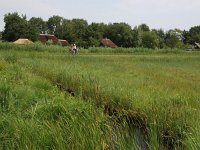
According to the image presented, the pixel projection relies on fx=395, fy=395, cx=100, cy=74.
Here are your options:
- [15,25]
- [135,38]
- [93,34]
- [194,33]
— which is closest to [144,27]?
[194,33]

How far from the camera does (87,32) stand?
246 feet

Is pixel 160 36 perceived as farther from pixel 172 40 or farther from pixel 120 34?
pixel 120 34

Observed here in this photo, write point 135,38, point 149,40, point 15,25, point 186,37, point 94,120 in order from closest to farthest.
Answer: point 94,120 → point 15,25 → point 135,38 → point 149,40 → point 186,37

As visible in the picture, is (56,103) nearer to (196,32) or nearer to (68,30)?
(68,30)

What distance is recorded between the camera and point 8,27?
65.4 metres

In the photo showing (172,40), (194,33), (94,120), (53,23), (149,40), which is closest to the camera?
(94,120)

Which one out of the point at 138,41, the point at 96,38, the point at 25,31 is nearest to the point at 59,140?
the point at 25,31

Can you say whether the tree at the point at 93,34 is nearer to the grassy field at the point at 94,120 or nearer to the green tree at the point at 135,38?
the green tree at the point at 135,38

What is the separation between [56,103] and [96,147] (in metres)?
4.07

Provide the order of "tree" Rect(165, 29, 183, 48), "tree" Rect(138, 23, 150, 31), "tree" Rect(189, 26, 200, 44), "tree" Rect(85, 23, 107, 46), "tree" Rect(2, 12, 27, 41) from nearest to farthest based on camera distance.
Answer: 1. "tree" Rect(2, 12, 27, 41)
2. "tree" Rect(85, 23, 107, 46)
3. "tree" Rect(165, 29, 183, 48)
4. "tree" Rect(138, 23, 150, 31)
5. "tree" Rect(189, 26, 200, 44)

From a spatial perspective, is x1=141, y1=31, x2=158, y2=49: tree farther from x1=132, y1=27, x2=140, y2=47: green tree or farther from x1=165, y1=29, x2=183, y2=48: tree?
x1=132, y1=27, x2=140, y2=47: green tree

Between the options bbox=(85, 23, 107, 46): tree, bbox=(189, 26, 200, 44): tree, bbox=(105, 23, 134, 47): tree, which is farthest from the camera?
bbox=(189, 26, 200, 44): tree

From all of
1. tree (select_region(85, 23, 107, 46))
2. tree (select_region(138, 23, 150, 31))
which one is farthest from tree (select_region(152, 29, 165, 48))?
tree (select_region(85, 23, 107, 46))

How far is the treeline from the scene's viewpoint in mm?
65625
